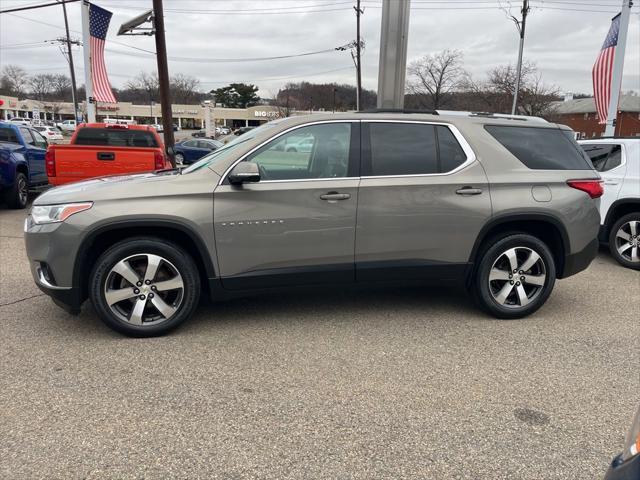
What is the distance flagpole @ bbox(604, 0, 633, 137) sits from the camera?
1181cm

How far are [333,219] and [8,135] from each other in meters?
9.57

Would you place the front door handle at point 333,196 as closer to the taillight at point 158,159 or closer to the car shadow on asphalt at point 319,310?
the car shadow on asphalt at point 319,310

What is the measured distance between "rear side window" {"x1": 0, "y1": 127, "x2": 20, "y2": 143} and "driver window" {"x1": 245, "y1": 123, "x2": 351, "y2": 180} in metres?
8.93

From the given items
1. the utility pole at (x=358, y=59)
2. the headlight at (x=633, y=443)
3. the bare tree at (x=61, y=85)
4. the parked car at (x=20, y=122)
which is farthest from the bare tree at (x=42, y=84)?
the headlight at (x=633, y=443)

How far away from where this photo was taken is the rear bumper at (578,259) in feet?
15.1

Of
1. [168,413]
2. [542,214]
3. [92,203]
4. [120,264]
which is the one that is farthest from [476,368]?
[92,203]

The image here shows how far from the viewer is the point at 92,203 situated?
12.2ft

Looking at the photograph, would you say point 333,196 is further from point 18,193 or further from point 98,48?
point 98,48

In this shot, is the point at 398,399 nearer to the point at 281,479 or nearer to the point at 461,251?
the point at 281,479

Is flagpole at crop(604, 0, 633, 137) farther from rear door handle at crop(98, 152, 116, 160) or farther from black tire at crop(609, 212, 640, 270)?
rear door handle at crop(98, 152, 116, 160)

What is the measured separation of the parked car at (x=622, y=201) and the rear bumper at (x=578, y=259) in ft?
8.80

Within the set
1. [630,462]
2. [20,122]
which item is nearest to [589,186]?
[630,462]

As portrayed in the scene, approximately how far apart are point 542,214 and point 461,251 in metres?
0.82

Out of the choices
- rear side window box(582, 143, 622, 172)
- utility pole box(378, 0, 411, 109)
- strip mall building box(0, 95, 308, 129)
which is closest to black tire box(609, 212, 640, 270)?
rear side window box(582, 143, 622, 172)
